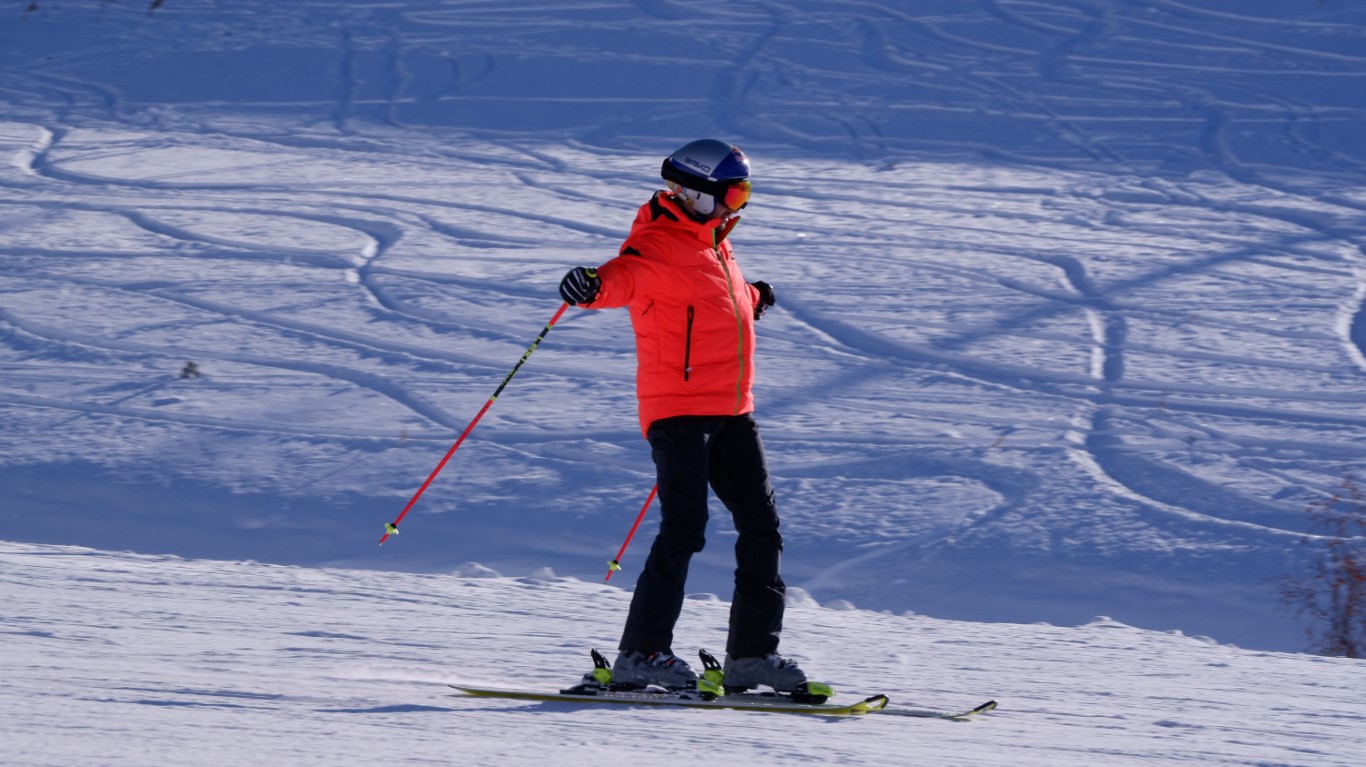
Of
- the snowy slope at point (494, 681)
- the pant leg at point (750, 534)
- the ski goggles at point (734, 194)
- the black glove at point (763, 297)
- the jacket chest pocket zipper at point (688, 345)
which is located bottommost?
the snowy slope at point (494, 681)

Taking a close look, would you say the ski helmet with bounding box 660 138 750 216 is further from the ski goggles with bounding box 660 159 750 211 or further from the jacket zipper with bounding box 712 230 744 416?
the jacket zipper with bounding box 712 230 744 416

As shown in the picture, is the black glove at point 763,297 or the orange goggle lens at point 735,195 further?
the black glove at point 763,297

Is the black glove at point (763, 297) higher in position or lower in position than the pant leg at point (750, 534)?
higher

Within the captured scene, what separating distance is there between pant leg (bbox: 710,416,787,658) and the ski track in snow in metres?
2.01

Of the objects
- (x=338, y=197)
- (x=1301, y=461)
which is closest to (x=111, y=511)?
(x=1301, y=461)

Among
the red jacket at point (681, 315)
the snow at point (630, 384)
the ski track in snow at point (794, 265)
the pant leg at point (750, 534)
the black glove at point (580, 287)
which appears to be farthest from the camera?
the ski track in snow at point (794, 265)

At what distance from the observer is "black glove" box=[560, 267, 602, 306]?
11.1 feet

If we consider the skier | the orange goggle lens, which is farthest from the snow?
the orange goggle lens

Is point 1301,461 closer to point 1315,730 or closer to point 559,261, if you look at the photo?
point 1315,730

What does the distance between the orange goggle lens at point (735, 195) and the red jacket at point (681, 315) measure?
57 millimetres

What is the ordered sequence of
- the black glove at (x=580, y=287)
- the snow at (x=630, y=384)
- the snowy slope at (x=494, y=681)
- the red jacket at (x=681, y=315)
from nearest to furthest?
the snowy slope at (x=494, y=681) → the black glove at (x=580, y=287) → the red jacket at (x=681, y=315) → the snow at (x=630, y=384)

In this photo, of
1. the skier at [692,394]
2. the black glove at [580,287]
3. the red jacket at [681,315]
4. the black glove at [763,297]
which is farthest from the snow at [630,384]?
the black glove at [763,297]

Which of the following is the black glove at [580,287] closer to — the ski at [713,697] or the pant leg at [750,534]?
the pant leg at [750,534]

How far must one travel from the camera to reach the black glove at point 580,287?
133 inches
